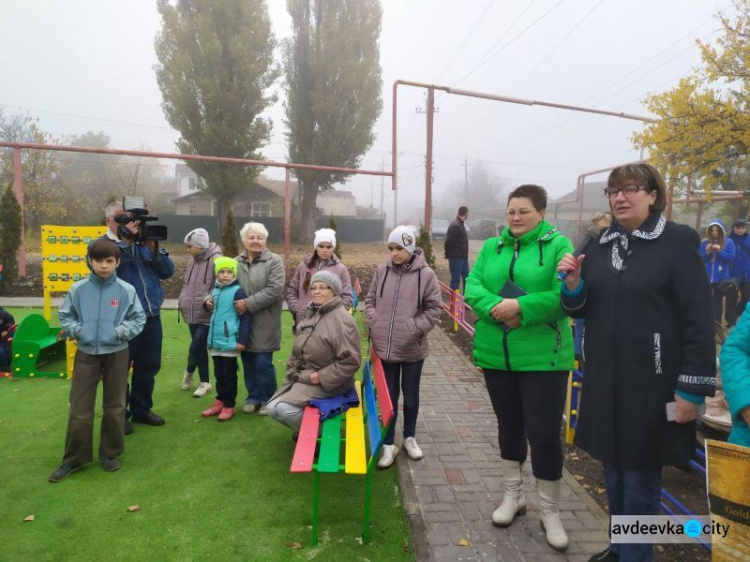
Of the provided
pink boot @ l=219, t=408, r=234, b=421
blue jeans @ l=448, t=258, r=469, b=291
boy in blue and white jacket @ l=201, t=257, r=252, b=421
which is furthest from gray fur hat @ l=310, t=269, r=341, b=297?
blue jeans @ l=448, t=258, r=469, b=291

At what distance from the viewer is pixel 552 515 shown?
2.84m

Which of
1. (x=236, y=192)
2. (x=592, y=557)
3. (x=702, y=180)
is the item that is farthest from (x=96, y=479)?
(x=236, y=192)

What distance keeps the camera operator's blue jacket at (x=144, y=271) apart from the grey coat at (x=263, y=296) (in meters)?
0.74

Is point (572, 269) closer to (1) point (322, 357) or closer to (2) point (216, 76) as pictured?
(1) point (322, 357)

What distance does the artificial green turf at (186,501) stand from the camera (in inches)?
109

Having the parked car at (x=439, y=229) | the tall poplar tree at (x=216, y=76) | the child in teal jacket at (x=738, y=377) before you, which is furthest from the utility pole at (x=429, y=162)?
the parked car at (x=439, y=229)

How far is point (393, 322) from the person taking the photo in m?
3.69

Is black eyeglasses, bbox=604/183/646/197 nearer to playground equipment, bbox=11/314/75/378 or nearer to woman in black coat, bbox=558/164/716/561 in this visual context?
woman in black coat, bbox=558/164/716/561

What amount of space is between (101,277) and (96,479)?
148 cm

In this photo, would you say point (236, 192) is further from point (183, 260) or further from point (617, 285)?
point (617, 285)

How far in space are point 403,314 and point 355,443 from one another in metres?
1.05

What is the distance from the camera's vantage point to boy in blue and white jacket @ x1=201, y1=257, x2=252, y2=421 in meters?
4.53

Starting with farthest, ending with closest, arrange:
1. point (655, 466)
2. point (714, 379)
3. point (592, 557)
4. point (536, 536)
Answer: point (536, 536)
point (592, 557)
point (655, 466)
point (714, 379)

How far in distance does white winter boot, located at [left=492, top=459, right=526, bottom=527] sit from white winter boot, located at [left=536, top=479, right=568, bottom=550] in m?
0.18
